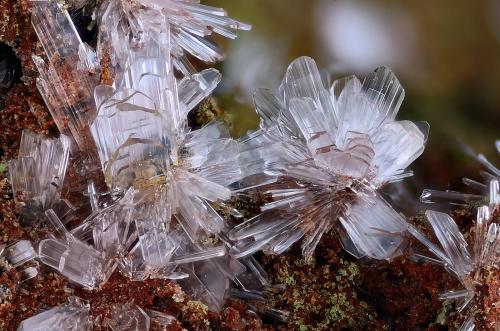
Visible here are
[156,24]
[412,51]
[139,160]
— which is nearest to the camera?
[139,160]

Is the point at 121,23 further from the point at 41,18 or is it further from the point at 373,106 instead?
the point at 373,106

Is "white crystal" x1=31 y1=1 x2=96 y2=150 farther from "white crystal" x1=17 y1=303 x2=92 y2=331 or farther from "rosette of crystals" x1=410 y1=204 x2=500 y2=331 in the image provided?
"rosette of crystals" x1=410 y1=204 x2=500 y2=331

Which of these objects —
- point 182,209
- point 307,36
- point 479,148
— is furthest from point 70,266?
point 479,148

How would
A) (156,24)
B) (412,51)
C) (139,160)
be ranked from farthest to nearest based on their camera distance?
(412,51), (156,24), (139,160)

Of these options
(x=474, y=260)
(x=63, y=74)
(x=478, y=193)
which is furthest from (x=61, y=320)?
(x=478, y=193)

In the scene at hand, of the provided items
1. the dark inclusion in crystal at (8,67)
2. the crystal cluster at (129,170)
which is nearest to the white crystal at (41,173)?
the crystal cluster at (129,170)

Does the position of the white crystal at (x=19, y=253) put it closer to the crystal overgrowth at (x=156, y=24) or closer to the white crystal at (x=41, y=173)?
the white crystal at (x=41, y=173)

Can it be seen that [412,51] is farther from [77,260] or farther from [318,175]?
[77,260]

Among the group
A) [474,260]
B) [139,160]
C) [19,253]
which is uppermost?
[139,160]
